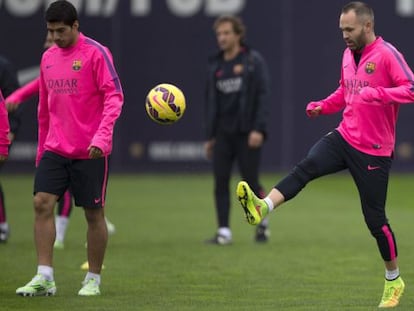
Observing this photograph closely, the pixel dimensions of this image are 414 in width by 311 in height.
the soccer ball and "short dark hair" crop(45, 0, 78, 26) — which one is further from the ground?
"short dark hair" crop(45, 0, 78, 26)

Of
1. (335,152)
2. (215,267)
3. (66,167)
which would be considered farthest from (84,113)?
(215,267)

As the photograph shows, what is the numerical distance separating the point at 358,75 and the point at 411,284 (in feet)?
7.19

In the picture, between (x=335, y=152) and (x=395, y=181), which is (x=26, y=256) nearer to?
(x=335, y=152)

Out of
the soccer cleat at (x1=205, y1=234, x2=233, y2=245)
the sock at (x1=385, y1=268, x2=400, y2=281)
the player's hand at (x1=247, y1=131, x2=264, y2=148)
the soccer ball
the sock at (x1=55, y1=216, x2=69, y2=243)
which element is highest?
the soccer ball

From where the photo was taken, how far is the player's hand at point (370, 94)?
8.10 meters

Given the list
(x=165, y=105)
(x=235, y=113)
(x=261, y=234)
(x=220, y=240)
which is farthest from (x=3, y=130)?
(x=261, y=234)

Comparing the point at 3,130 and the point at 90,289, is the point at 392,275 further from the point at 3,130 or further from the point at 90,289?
the point at 3,130

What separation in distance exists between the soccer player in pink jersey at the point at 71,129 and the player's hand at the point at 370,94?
192 cm

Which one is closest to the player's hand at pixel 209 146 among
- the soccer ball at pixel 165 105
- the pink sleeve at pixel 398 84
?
the soccer ball at pixel 165 105

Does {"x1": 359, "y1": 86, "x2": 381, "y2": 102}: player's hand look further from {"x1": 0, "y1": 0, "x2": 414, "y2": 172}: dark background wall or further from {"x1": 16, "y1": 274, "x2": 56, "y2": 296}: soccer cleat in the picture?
{"x1": 0, "y1": 0, "x2": 414, "y2": 172}: dark background wall

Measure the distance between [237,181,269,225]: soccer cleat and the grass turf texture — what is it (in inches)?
26.6

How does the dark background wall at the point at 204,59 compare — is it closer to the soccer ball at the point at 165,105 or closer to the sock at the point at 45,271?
the soccer ball at the point at 165,105

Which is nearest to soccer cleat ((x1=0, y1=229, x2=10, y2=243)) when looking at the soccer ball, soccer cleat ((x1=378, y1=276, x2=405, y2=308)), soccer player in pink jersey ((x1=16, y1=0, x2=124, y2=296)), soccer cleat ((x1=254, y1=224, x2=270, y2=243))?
soccer cleat ((x1=254, y1=224, x2=270, y2=243))

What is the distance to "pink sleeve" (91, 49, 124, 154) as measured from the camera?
28.5 feet
